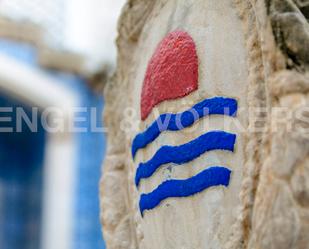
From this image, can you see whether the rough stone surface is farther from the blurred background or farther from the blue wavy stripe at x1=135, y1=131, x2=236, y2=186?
the blurred background

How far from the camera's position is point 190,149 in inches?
37.7

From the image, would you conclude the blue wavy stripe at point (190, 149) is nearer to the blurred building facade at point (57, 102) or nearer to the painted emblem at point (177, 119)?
the painted emblem at point (177, 119)

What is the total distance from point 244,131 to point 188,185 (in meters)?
0.13

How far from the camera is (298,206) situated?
0.77 meters

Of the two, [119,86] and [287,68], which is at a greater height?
[119,86]

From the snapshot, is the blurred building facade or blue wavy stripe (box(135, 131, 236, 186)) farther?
the blurred building facade

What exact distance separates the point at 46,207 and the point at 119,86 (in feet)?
6.40

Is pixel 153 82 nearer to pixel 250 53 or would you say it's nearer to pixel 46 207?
pixel 250 53

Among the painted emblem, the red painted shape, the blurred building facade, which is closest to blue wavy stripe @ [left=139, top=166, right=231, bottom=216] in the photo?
the painted emblem

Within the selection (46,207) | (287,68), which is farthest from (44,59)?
(287,68)

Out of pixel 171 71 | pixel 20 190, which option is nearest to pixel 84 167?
pixel 20 190

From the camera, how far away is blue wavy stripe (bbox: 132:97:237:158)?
921mm

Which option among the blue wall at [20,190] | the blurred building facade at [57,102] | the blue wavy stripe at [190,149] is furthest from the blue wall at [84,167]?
the blue wavy stripe at [190,149]

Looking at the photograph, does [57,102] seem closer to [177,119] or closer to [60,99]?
[60,99]
